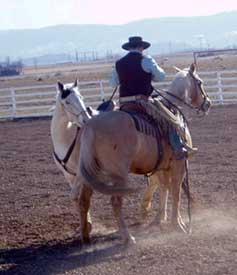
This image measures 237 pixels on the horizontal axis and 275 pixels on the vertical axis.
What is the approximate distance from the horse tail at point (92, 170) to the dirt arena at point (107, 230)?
63 centimetres

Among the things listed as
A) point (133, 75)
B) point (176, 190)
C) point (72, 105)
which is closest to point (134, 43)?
point (133, 75)

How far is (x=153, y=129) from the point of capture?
7.73m

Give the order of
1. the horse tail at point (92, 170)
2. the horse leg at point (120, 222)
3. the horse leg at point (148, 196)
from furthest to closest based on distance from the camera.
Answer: the horse leg at point (148, 196) → the horse leg at point (120, 222) → the horse tail at point (92, 170)

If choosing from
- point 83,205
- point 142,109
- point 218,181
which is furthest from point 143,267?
point 218,181

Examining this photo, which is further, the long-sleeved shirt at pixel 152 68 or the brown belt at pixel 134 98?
the brown belt at pixel 134 98

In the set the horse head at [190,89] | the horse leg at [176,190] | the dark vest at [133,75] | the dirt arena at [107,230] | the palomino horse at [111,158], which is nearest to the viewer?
the dirt arena at [107,230]

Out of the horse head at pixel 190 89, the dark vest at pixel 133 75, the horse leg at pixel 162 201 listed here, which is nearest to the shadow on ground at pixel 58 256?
the horse leg at pixel 162 201

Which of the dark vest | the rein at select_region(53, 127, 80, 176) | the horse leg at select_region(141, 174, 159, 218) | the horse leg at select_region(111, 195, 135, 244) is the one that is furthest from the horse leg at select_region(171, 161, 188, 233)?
the rein at select_region(53, 127, 80, 176)

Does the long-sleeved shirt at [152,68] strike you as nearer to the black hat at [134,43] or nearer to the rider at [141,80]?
the rider at [141,80]

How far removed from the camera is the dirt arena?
664cm

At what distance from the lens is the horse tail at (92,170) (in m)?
7.21

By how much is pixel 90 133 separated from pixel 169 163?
46.0 inches

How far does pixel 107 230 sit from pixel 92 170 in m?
1.27

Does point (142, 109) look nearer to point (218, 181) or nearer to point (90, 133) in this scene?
point (90, 133)
